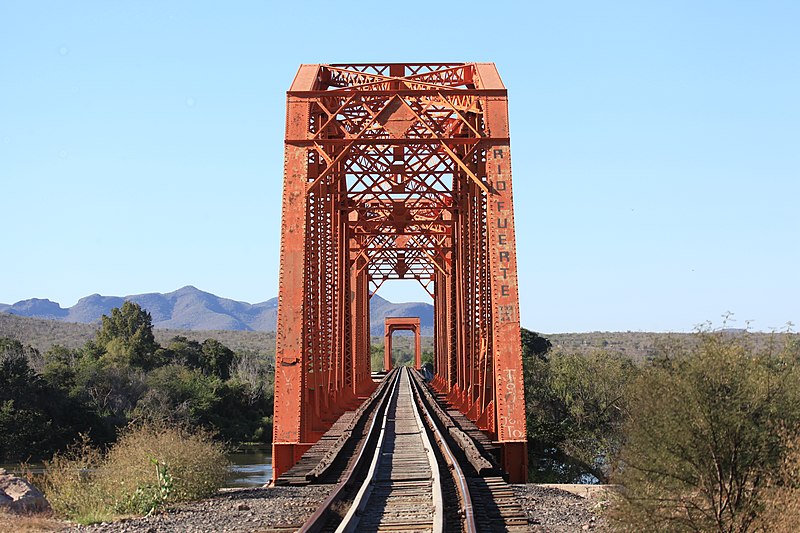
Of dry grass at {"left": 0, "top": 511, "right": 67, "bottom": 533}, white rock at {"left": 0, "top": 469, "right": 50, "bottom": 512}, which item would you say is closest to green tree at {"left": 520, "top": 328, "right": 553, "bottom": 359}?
white rock at {"left": 0, "top": 469, "right": 50, "bottom": 512}

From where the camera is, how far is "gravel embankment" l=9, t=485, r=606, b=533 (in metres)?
8.72

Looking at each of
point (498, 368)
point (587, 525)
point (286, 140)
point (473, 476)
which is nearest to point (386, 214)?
point (286, 140)

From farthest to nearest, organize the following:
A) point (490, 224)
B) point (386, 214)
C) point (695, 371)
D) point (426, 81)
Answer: point (386, 214)
point (426, 81)
point (490, 224)
point (695, 371)

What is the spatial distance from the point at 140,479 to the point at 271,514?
10.0 feet

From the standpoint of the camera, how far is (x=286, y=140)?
16625 mm

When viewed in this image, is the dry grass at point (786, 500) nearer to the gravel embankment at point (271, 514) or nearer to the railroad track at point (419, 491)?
the gravel embankment at point (271, 514)

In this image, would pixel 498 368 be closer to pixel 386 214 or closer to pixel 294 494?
pixel 294 494

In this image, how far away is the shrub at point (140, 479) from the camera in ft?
36.7

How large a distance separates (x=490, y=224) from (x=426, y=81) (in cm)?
511

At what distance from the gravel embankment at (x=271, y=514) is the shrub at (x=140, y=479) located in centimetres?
54

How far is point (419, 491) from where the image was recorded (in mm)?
10531

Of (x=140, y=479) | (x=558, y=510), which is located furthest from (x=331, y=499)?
(x=140, y=479)

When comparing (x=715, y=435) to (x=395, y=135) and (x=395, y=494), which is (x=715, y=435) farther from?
(x=395, y=135)

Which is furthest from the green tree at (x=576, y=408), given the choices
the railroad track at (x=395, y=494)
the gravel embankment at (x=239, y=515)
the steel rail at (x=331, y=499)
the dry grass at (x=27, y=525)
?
the dry grass at (x=27, y=525)
